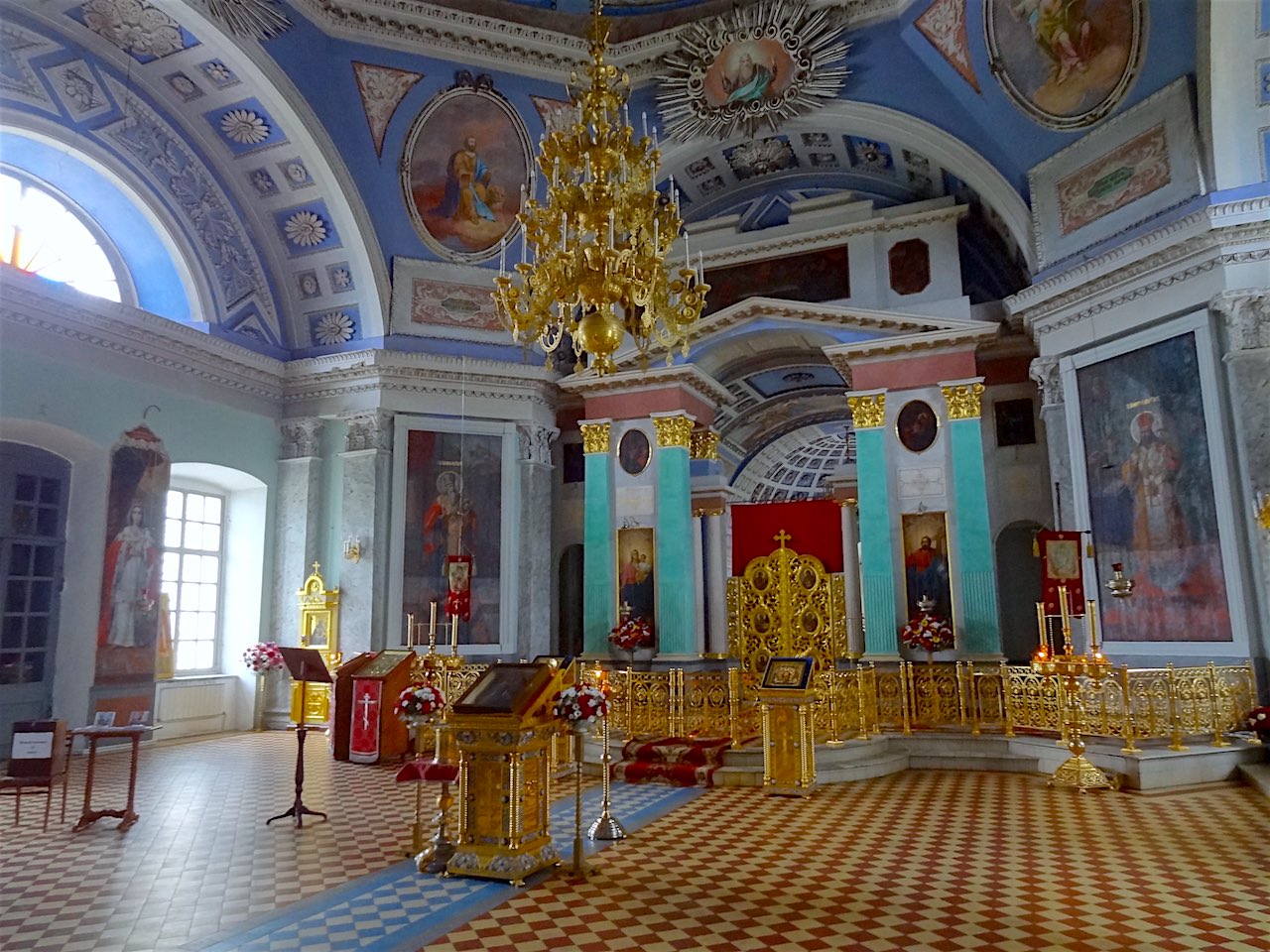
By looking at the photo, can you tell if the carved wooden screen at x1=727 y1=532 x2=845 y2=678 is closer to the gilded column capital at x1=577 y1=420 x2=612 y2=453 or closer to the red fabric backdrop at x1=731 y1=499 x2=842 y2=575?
the red fabric backdrop at x1=731 y1=499 x2=842 y2=575

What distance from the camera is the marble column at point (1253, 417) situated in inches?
374

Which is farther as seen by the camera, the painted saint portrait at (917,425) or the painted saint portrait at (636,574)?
the painted saint portrait at (636,574)

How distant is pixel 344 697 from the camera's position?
37.3ft

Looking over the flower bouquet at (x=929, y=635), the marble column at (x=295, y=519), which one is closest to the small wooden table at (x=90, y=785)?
the marble column at (x=295, y=519)

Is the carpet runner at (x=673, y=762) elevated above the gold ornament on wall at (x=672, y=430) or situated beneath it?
situated beneath

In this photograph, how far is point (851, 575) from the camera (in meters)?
15.3

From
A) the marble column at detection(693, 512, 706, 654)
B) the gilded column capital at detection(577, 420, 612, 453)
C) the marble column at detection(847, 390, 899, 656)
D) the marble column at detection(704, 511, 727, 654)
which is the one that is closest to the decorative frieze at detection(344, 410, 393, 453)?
the gilded column capital at detection(577, 420, 612, 453)

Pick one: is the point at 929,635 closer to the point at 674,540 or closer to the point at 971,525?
the point at 971,525

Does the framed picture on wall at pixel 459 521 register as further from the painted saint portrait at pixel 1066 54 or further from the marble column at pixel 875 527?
the painted saint portrait at pixel 1066 54

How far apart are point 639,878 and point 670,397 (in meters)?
9.39

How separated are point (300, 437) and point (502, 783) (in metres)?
10.4

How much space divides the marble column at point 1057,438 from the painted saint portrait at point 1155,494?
411 millimetres

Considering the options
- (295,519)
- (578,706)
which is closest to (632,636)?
(295,519)

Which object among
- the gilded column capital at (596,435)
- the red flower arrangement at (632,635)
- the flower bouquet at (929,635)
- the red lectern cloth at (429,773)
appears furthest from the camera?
the gilded column capital at (596,435)
